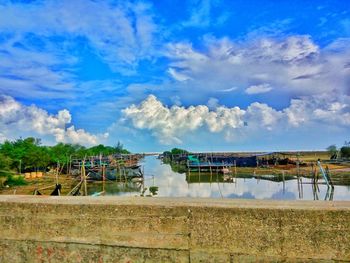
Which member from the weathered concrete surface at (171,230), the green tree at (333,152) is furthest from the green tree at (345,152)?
the weathered concrete surface at (171,230)

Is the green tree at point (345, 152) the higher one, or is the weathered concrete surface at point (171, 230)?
the green tree at point (345, 152)

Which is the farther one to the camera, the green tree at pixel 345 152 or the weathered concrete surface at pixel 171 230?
the green tree at pixel 345 152

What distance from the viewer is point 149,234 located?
3342 mm

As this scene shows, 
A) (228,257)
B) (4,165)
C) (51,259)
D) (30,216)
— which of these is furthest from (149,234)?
(4,165)

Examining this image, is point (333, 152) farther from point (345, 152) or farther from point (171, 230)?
point (171, 230)

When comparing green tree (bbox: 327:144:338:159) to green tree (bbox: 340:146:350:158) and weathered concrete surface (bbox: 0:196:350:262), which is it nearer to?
green tree (bbox: 340:146:350:158)

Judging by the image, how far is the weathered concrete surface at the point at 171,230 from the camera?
3.06 meters

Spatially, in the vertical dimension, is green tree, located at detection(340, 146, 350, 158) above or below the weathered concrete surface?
above

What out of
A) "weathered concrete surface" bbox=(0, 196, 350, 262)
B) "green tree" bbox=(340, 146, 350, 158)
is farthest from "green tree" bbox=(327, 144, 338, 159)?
"weathered concrete surface" bbox=(0, 196, 350, 262)

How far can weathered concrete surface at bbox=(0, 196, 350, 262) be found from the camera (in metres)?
3.06

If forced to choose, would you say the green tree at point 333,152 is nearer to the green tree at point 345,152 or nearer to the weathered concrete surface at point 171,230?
the green tree at point 345,152

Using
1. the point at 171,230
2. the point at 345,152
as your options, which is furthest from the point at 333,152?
the point at 171,230

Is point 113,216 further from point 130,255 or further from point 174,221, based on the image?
point 174,221

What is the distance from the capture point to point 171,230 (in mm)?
3316
